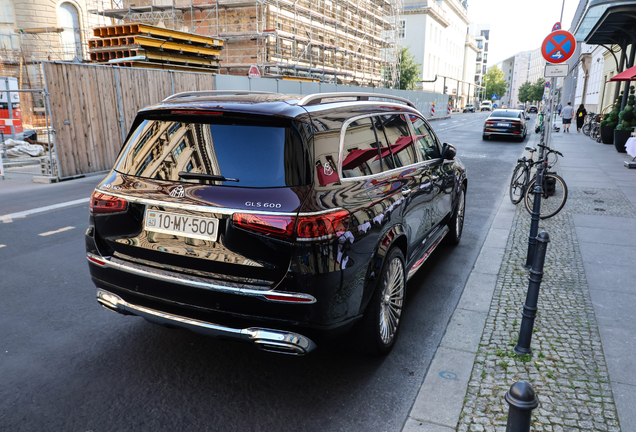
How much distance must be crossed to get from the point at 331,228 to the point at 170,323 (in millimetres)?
1163

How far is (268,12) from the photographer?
28844 millimetres

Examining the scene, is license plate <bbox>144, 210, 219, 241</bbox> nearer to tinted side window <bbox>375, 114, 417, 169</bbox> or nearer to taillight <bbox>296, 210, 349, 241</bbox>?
taillight <bbox>296, 210, 349, 241</bbox>

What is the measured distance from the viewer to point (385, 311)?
363 cm

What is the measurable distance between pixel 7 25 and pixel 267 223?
38.5 metres

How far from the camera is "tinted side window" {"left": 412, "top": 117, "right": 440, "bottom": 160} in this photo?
4.77m

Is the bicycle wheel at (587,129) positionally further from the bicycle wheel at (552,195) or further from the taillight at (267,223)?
the taillight at (267,223)

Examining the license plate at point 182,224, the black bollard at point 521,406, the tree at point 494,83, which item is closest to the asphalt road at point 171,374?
the license plate at point 182,224

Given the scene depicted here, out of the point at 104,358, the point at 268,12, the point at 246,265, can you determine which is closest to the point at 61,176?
the point at 104,358

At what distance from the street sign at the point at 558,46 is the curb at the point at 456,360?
5815 mm

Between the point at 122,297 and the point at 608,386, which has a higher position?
the point at 122,297

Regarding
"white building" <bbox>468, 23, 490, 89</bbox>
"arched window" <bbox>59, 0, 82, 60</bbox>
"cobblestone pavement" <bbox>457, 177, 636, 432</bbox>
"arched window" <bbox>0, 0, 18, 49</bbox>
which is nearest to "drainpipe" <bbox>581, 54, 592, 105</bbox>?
"arched window" <bbox>59, 0, 82, 60</bbox>

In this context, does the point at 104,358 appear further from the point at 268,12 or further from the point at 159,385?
the point at 268,12

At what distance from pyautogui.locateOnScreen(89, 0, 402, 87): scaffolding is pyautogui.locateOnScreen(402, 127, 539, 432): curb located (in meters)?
24.0

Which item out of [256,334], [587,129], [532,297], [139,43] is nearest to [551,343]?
[532,297]
